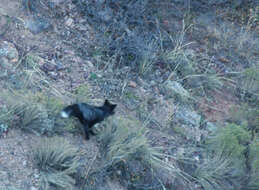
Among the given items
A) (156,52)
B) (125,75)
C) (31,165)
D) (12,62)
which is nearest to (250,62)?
(156,52)

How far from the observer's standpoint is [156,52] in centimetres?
624

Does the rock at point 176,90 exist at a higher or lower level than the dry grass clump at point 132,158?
lower

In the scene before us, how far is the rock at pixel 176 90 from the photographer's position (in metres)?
5.75

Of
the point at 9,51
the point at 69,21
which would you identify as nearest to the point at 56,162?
the point at 9,51

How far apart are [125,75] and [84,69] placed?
638mm

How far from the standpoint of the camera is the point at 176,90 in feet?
19.0

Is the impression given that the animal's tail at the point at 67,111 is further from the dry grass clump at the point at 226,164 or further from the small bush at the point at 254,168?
the small bush at the point at 254,168

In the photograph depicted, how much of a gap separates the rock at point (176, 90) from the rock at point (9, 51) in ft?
7.39

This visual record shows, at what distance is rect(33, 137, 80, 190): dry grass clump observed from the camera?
3719mm

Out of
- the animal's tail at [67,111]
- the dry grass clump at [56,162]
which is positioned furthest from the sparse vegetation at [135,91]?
the animal's tail at [67,111]

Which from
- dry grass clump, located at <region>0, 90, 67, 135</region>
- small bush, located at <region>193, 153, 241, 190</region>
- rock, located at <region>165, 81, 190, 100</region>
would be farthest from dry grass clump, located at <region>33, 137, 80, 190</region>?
rock, located at <region>165, 81, 190, 100</region>

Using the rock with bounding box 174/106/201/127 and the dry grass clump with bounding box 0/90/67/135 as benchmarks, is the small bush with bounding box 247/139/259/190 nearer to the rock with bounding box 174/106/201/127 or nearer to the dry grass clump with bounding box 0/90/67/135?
the rock with bounding box 174/106/201/127

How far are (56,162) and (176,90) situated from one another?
8.33 feet

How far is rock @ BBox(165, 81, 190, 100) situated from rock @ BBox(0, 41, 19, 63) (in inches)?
88.7
